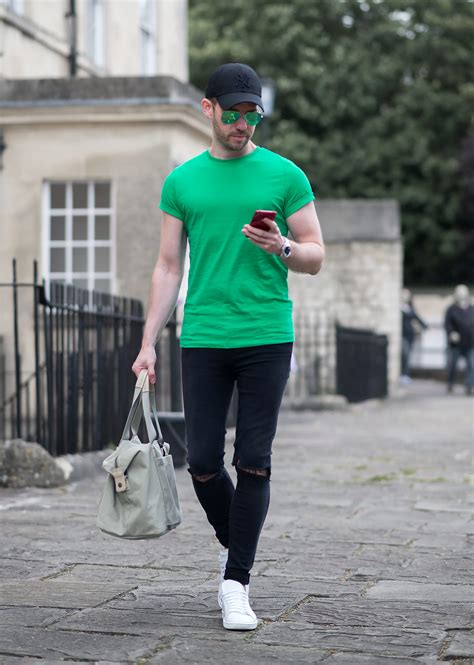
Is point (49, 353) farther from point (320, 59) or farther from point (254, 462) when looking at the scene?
point (320, 59)

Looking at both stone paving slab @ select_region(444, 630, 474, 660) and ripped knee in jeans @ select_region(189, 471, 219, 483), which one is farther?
ripped knee in jeans @ select_region(189, 471, 219, 483)

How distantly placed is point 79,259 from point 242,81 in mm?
8903

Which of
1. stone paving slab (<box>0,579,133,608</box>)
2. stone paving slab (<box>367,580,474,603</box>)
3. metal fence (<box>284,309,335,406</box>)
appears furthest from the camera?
metal fence (<box>284,309,335,406</box>)

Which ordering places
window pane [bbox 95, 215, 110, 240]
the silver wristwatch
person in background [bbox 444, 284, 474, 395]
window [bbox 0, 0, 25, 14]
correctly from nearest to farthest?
the silver wristwatch → window pane [bbox 95, 215, 110, 240] → window [bbox 0, 0, 25, 14] → person in background [bbox 444, 284, 474, 395]

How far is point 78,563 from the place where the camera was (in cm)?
571

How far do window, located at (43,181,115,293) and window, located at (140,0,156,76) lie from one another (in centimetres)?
711

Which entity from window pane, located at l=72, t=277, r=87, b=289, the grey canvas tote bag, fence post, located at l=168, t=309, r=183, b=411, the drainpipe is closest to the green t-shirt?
the grey canvas tote bag

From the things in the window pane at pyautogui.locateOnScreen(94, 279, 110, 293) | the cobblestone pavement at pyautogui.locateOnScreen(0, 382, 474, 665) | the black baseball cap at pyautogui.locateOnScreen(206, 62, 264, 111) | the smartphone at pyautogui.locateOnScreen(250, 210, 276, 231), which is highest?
the black baseball cap at pyautogui.locateOnScreen(206, 62, 264, 111)

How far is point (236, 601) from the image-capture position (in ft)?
14.5

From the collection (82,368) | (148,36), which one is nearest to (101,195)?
(82,368)

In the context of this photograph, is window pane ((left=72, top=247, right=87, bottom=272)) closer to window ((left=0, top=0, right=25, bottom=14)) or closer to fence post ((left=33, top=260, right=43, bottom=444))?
window ((left=0, top=0, right=25, bottom=14))

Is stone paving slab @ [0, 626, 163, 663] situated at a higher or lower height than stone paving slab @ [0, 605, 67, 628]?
higher

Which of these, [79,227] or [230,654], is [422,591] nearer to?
[230,654]

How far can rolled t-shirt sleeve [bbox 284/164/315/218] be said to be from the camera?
4.52 metres
